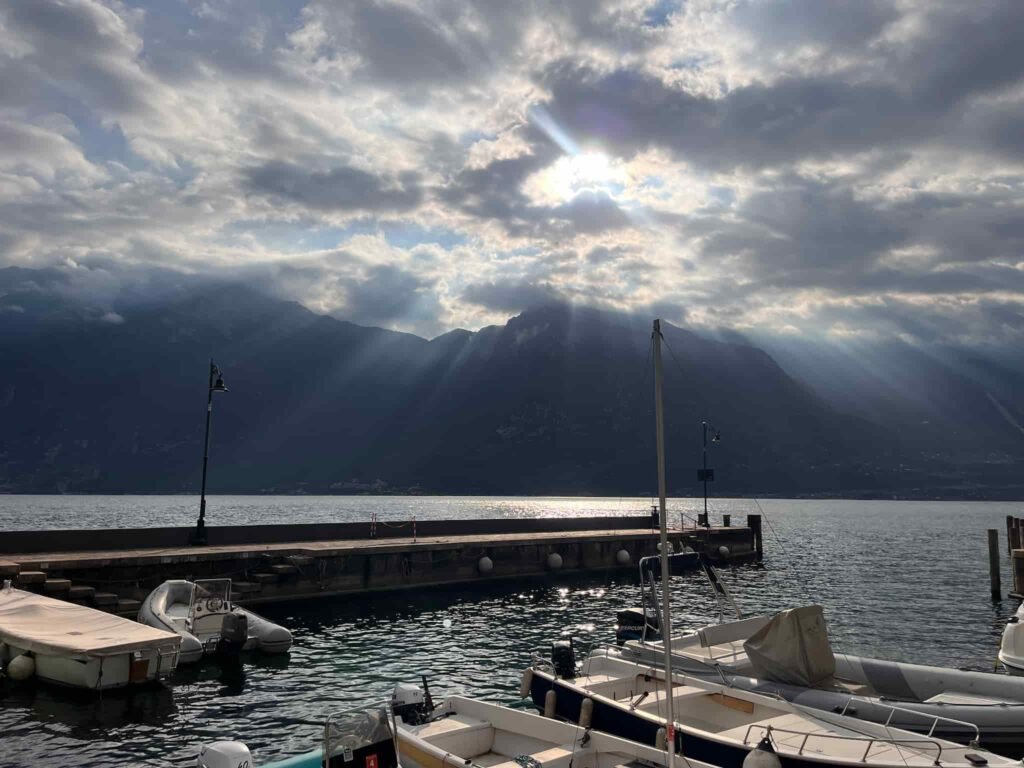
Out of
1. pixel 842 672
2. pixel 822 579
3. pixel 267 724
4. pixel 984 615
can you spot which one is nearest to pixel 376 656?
pixel 267 724

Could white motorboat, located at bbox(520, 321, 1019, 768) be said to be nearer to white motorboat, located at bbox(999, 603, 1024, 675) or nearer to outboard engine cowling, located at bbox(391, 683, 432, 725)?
outboard engine cowling, located at bbox(391, 683, 432, 725)

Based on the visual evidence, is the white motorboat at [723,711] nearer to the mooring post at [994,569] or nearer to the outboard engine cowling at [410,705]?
the outboard engine cowling at [410,705]

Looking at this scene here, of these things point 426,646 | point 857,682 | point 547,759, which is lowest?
point 426,646

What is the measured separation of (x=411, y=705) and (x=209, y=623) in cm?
1204

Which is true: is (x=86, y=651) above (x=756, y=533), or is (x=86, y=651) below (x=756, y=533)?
above

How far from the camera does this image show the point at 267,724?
1684 centimetres

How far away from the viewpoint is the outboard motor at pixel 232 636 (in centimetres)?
2194

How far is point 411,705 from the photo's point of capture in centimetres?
1348

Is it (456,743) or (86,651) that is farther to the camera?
(86,651)

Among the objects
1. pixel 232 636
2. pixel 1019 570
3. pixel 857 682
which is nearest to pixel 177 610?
pixel 232 636

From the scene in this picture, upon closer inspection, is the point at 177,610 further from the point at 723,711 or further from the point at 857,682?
the point at 857,682

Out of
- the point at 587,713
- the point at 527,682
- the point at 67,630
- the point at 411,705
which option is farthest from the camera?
the point at 67,630

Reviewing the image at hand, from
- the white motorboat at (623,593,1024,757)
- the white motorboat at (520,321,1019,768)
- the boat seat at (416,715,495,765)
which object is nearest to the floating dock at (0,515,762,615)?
the boat seat at (416,715,495,765)

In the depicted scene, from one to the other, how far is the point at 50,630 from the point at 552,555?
29.7m
